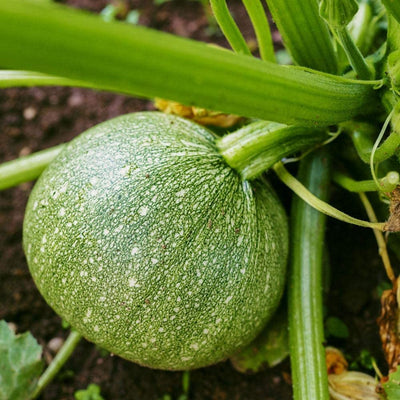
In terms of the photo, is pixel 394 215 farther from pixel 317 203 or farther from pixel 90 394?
pixel 90 394

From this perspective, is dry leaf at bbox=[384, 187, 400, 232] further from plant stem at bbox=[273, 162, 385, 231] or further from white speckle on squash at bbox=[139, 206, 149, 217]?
white speckle on squash at bbox=[139, 206, 149, 217]

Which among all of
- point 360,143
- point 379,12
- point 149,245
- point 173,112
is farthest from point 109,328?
point 379,12

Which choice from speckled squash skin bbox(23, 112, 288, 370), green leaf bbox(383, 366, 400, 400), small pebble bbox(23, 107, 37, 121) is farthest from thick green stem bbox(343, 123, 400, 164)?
small pebble bbox(23, 107, 37, 121)

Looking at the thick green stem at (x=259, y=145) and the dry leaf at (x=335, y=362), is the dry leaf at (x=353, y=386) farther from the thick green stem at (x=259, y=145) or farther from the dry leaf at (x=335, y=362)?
the thick green stem at (x=259, y=145)

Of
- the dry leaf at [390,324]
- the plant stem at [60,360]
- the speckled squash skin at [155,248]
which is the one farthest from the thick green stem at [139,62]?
the plant stem at [60,360]

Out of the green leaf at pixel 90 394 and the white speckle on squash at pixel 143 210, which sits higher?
the white speckle on squash at pixel 143 210

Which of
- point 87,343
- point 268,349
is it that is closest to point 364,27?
point 268,349
